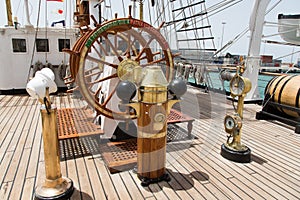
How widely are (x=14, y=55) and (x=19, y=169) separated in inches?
200

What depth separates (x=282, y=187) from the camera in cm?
208

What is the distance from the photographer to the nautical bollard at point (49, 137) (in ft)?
5.41

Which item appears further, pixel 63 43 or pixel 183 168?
pixel 63 43

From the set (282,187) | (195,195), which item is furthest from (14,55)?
(282,187)

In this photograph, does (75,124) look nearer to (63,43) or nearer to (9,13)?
(63,43)

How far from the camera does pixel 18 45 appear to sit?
641cm

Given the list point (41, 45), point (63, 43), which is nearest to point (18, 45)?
point (41, 45)

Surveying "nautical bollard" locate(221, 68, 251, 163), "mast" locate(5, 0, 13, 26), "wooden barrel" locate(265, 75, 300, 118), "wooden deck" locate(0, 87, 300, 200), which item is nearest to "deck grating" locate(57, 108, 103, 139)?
"wooden deck" locate(0, 87, 300, 200)

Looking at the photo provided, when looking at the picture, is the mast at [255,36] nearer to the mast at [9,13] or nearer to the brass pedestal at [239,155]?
the brass pedestal at [239,155]

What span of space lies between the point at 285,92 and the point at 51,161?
11.9 ft

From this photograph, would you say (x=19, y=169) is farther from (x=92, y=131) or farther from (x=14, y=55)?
(x=14, y=55)

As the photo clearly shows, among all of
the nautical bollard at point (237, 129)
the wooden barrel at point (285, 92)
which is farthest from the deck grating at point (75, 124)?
the wooden barrel at point (285, 92)

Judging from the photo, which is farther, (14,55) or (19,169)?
(14,55)

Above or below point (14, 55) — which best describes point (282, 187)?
below
